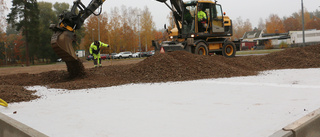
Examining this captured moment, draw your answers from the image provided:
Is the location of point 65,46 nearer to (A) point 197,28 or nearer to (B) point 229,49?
(A) point 197,28

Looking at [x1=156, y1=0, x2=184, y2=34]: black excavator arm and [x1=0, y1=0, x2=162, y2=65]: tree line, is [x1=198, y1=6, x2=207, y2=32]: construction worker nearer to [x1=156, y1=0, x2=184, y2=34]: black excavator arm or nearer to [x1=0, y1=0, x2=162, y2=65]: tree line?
[x1=156, y1=0, x2=184, y2=34]: black excavator arm

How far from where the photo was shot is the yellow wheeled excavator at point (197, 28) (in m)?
15.3

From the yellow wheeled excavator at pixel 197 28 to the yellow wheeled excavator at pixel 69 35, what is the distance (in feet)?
15.9

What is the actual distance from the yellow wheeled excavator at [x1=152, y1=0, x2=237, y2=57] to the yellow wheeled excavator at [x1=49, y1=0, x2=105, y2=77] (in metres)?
4.84

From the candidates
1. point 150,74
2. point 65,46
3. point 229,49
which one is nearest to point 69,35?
point 65,46

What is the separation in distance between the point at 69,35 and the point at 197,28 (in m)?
7.95

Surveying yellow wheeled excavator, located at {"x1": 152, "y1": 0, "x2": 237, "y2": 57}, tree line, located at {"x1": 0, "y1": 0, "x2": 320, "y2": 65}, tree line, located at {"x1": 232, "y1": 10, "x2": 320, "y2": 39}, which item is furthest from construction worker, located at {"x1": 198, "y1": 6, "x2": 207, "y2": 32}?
tree line, located at {"x1": 232, "y1": 10, "x2": 320, "y2": 39}

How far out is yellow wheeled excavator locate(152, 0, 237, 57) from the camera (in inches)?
602

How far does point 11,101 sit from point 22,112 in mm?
1520

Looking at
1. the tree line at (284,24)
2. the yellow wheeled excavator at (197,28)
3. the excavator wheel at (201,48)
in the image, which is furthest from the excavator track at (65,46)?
the tree line at (284,24)

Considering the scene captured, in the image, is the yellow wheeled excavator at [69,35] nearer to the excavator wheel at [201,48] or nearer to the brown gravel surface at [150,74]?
the brown gravel surface at [150,74]

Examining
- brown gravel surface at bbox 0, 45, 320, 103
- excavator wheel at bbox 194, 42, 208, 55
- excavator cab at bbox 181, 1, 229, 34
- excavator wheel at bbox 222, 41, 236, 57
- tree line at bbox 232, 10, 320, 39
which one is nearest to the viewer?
brown gravel surface at bbox 0, 45, 320, 103

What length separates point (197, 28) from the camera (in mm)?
15664

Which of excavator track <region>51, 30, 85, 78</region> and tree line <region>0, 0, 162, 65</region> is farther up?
tree line <region>0, 0, 162, 65</region>
